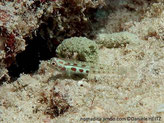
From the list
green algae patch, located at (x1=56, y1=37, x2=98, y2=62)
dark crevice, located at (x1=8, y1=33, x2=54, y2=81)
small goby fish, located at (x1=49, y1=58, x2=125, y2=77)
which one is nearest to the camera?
small goby fish, located at (x1=49, y1=58, x2=125, y2=77)

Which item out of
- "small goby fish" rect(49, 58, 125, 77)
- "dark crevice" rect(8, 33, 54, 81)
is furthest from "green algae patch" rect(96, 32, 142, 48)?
"dark crevice" rect(8, 33, 54, 81)

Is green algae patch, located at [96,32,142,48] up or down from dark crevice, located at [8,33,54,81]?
up

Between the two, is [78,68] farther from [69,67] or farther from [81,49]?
[81,49]

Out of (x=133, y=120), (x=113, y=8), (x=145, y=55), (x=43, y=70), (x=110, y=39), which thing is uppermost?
(x=113, y=8)

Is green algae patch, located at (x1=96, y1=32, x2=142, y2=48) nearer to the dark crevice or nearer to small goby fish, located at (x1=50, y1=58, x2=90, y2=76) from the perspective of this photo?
small goby fish, located at (x1=50, y1=58, x2=90, y2=76)

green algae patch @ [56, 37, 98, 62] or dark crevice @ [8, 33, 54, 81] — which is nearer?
green algae patch @ [56, 37, 98, 62]

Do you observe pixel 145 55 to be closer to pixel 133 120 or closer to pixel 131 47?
pixel 131 47

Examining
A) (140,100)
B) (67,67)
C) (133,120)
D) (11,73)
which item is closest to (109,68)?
(67,67)

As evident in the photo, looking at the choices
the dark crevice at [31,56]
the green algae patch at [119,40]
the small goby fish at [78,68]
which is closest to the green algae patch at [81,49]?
the small goby fish at [78,68]
